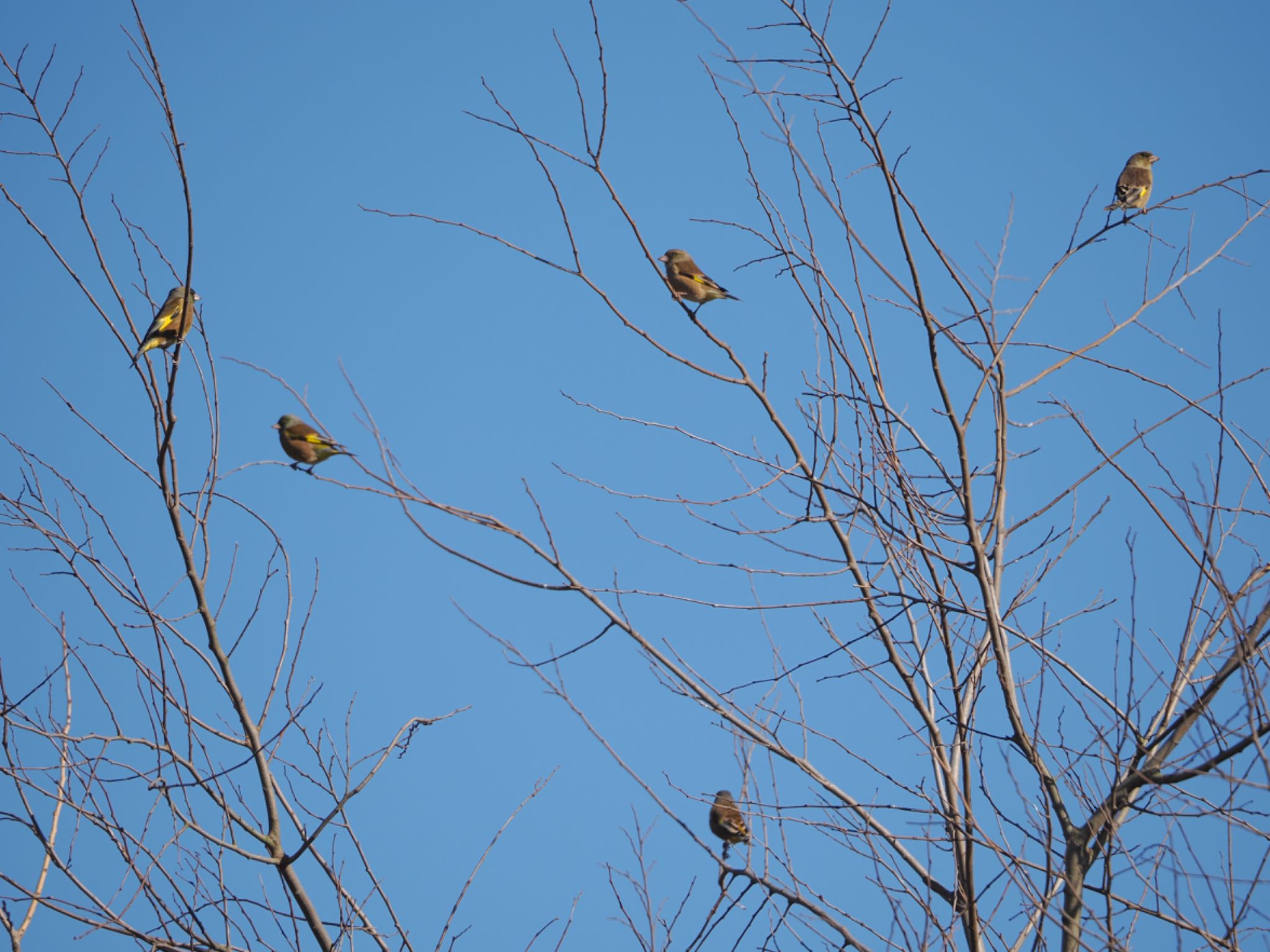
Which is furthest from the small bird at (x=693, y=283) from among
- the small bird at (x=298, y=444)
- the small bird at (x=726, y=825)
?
the small bird at (x=726, y=825)

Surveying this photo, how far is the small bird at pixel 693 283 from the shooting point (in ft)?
29.7

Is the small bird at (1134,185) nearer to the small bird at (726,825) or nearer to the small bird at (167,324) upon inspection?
the small bird at (726,825)

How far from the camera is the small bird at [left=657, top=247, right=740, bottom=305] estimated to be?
9.04 metres

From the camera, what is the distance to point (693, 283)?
9141 millimetres

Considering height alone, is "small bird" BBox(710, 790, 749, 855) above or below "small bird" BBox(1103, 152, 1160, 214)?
below

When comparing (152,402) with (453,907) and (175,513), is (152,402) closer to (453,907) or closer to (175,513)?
(175,513)

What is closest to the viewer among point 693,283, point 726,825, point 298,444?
point 726,825

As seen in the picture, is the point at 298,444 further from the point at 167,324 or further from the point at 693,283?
the point at 693,283

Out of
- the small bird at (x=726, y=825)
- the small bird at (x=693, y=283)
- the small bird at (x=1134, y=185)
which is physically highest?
the small bird at (x=1134, y=185)

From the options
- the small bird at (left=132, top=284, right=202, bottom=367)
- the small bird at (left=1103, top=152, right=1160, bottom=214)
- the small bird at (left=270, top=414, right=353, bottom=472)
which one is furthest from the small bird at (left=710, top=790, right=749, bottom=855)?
the small bird at (left=1103, top=152, right=1160, bottom=214)

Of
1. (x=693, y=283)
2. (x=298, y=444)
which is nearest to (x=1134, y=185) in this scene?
(x=693, y=283)

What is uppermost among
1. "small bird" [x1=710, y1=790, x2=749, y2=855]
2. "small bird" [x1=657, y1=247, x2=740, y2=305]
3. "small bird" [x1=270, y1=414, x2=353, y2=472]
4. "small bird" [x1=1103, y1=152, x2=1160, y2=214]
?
"small bird" [x1=1103, y1=152, x2=1160, y2=214]

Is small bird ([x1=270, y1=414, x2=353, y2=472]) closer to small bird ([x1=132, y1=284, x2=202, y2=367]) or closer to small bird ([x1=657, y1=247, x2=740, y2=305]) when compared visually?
small bird ([x1=132, y1=284, x2=202, y2=367])

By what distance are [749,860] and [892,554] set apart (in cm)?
109
